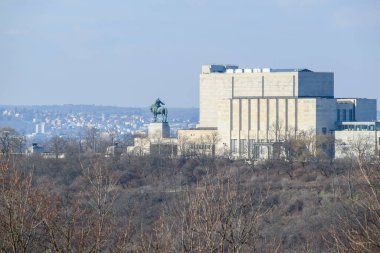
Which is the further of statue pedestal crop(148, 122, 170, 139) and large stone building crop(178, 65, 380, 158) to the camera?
statue pedestal crop(148, 122, 170, 139)

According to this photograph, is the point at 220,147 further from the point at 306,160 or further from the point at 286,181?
the point at 286,181

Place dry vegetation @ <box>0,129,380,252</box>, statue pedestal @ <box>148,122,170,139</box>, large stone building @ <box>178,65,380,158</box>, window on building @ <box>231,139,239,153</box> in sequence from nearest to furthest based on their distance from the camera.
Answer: dry vegetation @ <box>0,129,380,252</box> < large stone building @ <box>178,65,380,158</box> < window on building @ <box>231,139,239,153</box> < statue pedestal @ <box>148,122,170,139</box>

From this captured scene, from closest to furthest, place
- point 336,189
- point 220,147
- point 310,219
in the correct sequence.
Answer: point 310,219 → point 336,189 → point 220,147

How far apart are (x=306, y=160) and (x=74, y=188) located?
63.8 ft

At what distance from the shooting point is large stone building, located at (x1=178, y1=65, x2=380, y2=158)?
321 feet

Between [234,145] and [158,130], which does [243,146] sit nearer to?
[234,145]

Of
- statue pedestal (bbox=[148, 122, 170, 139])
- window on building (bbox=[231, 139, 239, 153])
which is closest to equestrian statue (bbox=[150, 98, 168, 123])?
statue pedestal (bbox=[148, 122, 170, 139])

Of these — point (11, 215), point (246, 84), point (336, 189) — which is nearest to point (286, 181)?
point (336, 189)

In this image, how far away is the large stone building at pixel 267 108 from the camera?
97750 mm

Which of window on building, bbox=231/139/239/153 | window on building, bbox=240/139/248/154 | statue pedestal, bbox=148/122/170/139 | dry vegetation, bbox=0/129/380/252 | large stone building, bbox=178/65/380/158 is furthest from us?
statue pedestal, bbox=148/122/170/139

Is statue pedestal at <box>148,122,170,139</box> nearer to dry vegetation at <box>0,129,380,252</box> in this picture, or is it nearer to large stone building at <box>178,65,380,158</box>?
large stone building at <box>178,65,380,158</box>

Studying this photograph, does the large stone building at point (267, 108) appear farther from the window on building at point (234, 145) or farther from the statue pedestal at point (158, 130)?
the statue pedestal at point (158, 130)

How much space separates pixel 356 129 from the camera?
96.9 m

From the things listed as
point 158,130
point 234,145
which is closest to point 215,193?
point 234,145
